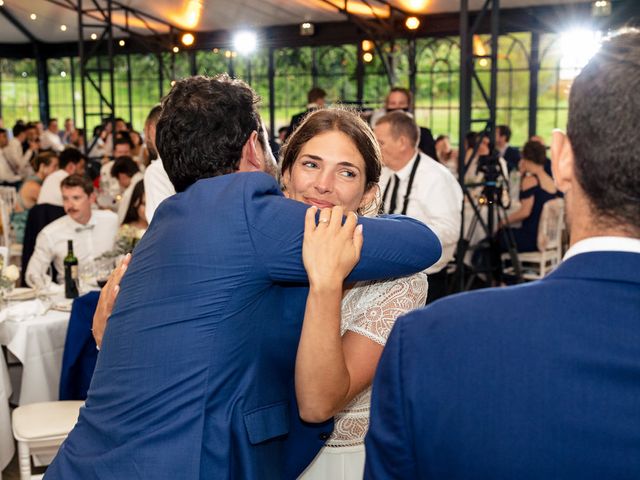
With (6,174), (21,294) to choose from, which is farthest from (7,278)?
(6,174)

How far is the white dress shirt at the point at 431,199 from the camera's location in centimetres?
485

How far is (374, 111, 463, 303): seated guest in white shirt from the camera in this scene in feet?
15.9

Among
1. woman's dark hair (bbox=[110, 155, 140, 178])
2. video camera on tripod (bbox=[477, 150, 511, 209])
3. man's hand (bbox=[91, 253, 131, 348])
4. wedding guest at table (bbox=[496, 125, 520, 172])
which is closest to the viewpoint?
man's hand (bbox=[91, 253, 131, 348])

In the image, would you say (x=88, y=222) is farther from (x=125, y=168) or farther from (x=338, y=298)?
(x=338, y=298)

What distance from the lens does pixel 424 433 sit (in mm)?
840

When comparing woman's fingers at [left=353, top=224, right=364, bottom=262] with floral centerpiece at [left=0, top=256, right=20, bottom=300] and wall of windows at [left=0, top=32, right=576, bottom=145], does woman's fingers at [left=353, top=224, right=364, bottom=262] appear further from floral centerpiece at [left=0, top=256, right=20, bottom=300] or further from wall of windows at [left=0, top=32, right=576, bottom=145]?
wall of windows at [left=0, top=32, right=576, bottom=145]

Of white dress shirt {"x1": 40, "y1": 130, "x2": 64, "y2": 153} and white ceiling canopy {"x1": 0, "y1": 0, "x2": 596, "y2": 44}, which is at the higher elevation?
white ceiling canopy {"x1": 0, "y1": 0, "x2": 596, "y2": 44}

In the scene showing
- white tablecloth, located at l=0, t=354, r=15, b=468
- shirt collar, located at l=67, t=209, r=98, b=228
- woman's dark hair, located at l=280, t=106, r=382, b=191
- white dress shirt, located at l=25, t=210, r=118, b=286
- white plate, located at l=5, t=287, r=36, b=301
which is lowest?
white tablecloth, located at l=0, t=354, r=15, b=468

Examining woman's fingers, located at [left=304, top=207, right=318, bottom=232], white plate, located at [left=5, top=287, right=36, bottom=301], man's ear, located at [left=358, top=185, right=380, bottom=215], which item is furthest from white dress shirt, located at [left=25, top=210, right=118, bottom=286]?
woman's fingers, located at [left=304, top=207, right=318, bottom=232]

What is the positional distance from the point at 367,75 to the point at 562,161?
42.8 feet

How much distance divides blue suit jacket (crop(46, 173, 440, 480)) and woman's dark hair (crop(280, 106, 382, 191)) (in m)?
0.42

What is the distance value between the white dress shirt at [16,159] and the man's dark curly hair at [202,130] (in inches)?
441

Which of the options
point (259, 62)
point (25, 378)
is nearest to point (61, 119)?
point (259, 62)

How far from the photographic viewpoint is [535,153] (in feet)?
23.7
